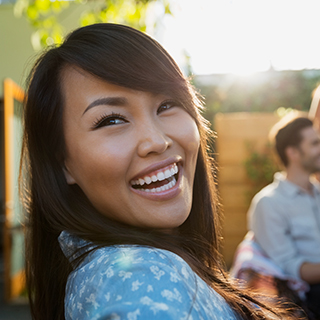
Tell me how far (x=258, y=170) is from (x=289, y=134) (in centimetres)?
243

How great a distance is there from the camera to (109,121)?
38.7 inches

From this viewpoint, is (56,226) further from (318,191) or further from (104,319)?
(318,191)

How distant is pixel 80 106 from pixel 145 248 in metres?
0.40

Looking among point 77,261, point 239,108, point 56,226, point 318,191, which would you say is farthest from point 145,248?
point 239,108

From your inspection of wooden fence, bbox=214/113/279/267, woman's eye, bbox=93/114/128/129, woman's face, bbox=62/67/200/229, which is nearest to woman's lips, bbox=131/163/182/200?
woman's face, bbox=62/67/200/229

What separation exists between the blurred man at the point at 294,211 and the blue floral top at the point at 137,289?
2191 mm

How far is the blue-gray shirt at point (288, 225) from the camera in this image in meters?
2.89

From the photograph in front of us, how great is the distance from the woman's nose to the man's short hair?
8.82 feet

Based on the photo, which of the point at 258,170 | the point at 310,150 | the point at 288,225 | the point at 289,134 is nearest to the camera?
the point at 288,225

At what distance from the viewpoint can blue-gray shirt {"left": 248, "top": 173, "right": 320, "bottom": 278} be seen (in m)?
2.89

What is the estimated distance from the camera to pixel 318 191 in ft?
11.1

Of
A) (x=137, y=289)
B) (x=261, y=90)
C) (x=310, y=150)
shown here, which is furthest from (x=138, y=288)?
(x=261, y=90)

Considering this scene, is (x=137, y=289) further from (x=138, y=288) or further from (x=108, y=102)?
(x=108, y=102)

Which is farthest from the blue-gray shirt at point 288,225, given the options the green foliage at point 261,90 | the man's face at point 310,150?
the green foliage at point 261,90
